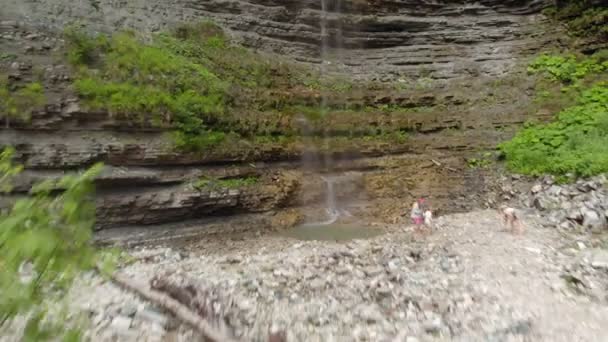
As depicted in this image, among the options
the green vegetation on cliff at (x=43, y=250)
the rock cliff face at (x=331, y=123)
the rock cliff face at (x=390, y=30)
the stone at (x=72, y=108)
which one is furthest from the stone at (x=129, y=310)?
the rock cliff face at (x=390, y=30)

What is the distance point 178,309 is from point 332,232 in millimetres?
5343

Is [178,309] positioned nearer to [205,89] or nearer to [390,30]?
[205,89]

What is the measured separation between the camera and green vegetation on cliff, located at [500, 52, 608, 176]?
8.50 m

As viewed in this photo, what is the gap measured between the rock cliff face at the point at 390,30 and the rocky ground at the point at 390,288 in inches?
322

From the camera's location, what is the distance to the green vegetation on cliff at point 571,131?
335 inches

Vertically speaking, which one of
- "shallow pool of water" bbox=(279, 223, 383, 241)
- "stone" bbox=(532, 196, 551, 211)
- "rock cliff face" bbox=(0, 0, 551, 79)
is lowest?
"shallow pool of water" bbox=(279, 223, 383, 241)

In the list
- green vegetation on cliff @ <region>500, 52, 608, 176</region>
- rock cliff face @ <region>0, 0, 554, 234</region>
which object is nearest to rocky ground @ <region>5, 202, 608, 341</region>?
rock cliff face @ <region>0, 0, 554, 234</region>

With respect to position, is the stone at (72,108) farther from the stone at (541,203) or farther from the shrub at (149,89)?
the stone at (541,203)

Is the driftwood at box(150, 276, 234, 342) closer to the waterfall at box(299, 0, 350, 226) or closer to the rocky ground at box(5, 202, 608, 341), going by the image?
the rocky ground at box(5, 202, 608, 341)

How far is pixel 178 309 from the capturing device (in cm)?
363

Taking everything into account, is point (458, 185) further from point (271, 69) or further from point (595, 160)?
point (271, 69)

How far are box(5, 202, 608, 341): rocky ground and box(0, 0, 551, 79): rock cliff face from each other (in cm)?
817

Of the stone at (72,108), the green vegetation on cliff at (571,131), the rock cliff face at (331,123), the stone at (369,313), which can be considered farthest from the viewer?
the green vegetation on cliff at (571,131)

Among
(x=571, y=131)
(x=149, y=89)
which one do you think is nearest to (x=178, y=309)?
(x=149, y=89)
